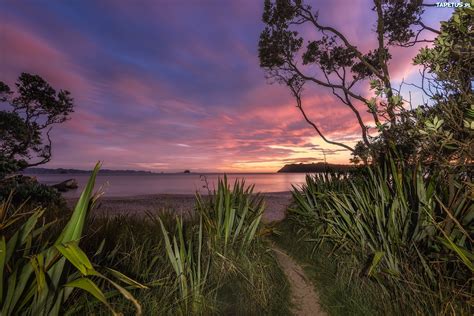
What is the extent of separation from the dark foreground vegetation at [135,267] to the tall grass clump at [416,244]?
1524 mm

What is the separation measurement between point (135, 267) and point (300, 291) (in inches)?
113

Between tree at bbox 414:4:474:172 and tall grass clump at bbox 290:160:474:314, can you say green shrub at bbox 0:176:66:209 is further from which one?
tree at bbox 414:4:474:172

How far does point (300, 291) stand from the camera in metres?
5.52

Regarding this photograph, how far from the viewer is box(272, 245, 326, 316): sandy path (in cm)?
492

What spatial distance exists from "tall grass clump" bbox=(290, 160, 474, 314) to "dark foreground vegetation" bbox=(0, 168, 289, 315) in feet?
5.00

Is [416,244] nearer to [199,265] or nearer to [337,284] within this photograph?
[337,284]

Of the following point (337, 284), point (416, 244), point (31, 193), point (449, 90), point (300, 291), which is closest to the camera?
point (449, 90)

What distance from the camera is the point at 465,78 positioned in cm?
368

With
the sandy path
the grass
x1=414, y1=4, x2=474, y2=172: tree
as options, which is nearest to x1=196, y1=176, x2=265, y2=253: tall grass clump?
the sandy path

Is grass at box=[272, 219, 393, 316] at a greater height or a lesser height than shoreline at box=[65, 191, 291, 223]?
lesser

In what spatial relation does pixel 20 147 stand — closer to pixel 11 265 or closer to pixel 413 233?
pixel 11 265

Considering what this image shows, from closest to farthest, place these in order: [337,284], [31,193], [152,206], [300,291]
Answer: [337,284] < [300,291] < [31,193] < [152,206]

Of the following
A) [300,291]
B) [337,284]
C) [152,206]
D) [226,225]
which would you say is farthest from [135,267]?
[152,206]

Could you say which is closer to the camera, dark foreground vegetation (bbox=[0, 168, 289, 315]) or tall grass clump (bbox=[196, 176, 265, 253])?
dark foreground vegetation (bbox=[0, 168, 289, 315])
